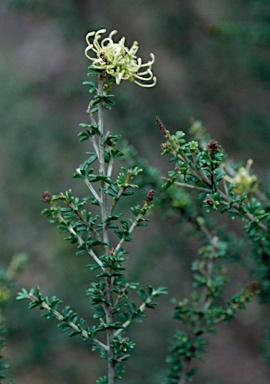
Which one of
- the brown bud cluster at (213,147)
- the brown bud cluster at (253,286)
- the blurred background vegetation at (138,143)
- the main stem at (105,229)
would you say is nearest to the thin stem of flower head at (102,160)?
the main stem at (105,229)

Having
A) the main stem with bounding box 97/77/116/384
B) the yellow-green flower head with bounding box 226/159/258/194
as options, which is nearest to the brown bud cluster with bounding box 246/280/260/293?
the yellow-green flower head with bounding box 226/159/258/194

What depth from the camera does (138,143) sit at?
2352 millimetres

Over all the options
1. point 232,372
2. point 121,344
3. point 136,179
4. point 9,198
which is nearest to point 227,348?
point 232,372

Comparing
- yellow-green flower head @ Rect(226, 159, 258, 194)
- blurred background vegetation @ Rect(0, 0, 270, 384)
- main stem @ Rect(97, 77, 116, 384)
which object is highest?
blurred background vegetation @ Rect(0, 0, 270, 384)

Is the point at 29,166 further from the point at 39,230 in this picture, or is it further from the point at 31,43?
the point at 31,43

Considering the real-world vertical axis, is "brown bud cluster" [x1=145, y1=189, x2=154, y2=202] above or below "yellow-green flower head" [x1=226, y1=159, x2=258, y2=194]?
below

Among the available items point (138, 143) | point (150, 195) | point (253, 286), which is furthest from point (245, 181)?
point (138, 143)

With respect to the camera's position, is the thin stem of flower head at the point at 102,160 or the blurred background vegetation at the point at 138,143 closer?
the thin stem of flower head at the point at 102,160

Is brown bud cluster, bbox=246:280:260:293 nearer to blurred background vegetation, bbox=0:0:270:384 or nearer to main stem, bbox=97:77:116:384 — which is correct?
main stem, bbox=97:77:116:384

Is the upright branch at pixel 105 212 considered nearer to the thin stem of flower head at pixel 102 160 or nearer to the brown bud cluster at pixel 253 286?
the thin stem of flower head at pixel 102 160

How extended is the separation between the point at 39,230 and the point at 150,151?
76 cm

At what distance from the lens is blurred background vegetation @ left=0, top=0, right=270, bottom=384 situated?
2146 mm

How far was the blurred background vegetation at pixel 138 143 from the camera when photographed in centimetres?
215

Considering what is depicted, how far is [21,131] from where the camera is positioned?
2535mm
